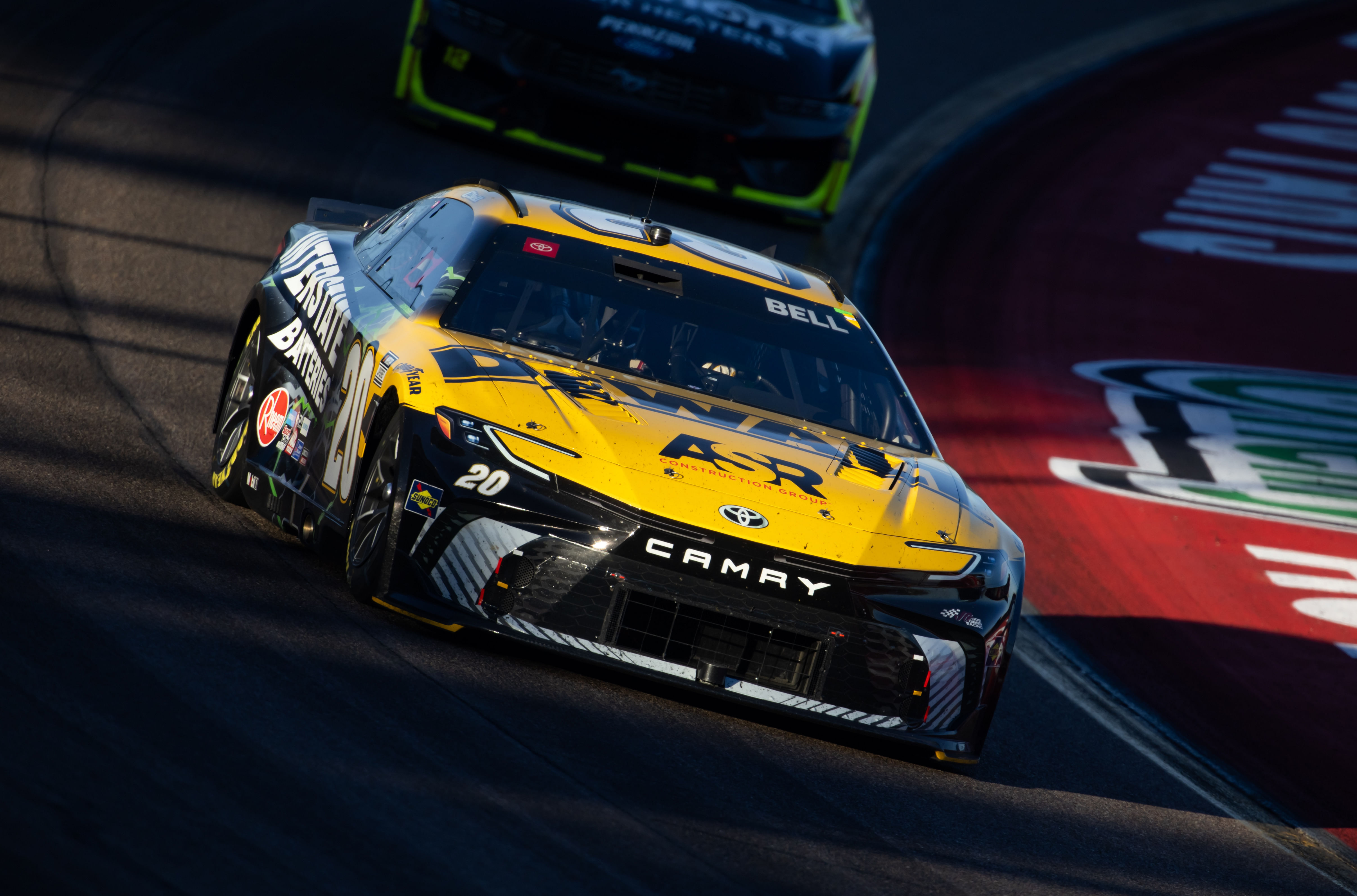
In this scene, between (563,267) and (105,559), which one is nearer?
(105,559)

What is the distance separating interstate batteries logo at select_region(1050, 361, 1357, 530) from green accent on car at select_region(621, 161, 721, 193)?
9.68 feet

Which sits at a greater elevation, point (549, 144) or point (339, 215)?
point (339, 215)

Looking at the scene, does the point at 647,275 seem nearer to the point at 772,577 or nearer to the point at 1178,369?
the point at 772,577

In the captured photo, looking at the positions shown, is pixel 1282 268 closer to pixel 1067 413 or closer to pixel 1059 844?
pixel 1067 413

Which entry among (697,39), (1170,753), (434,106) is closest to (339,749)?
(1170,753)

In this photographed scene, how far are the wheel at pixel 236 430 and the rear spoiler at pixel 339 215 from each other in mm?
667

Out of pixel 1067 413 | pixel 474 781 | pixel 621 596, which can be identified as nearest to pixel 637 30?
pixel 1067 413

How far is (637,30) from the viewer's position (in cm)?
1205

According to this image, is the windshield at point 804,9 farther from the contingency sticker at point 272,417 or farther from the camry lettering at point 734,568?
the camry lettering at point 734,568

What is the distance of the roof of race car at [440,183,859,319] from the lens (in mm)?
6488

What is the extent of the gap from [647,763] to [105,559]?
1.87m

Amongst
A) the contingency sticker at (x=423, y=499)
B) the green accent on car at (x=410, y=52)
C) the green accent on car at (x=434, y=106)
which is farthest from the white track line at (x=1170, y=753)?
the green accent on car at (x=410, y=52)

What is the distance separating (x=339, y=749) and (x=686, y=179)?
8.39m

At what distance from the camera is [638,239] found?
660 cm
